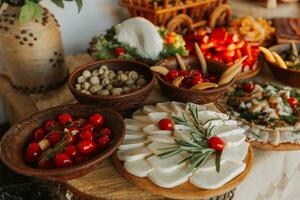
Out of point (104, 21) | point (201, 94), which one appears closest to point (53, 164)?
point (201, 94)

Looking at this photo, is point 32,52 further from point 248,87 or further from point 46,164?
point 248,87

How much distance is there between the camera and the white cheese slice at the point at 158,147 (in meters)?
0.87

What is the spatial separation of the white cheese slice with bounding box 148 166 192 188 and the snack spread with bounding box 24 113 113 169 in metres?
0.14

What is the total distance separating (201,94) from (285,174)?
40cm

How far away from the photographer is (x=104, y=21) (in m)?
1.95

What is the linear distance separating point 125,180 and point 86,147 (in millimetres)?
143

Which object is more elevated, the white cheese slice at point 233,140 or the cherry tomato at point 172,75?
the cherry tomato at point 172,75

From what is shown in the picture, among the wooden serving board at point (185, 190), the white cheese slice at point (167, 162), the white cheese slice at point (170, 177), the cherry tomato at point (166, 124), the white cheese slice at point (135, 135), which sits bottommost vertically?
the wooden serving board at point (185, 190)

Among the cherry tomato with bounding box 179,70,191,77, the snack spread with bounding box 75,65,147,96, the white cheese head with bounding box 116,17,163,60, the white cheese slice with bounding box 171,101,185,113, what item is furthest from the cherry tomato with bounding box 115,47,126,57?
the white cheese slice with bounding box 171,101,185,113

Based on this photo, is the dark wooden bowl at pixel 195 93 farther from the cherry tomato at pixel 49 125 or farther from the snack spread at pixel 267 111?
the cherry tomato at pixel 49 125

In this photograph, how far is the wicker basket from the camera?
1.65 m

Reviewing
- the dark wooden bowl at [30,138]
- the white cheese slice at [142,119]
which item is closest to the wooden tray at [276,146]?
the white cheese slice at [142,119]

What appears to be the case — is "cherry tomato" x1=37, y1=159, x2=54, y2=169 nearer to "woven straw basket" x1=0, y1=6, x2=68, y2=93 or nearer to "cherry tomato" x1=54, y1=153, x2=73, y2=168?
"cherry tomato" x1=54, y1=153, x2=73, y2=168

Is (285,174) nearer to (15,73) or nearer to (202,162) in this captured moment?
(202,162)
